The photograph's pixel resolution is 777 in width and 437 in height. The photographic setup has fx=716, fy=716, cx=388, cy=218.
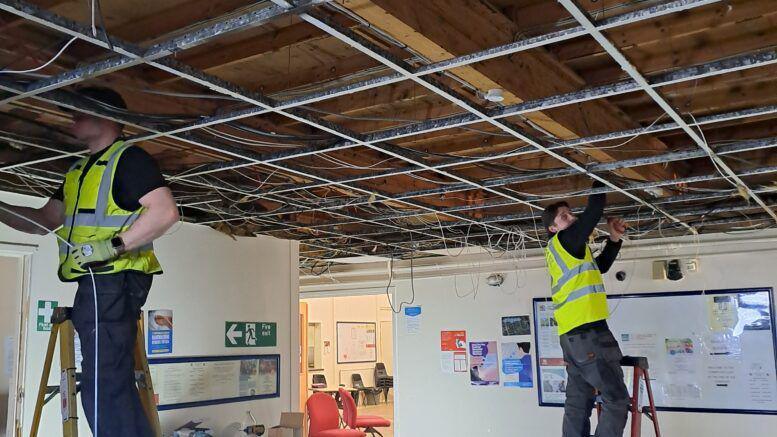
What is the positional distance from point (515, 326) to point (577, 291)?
3.05 metres

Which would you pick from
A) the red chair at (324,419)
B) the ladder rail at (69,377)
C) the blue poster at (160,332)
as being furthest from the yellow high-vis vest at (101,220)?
the red chair at (324,419)

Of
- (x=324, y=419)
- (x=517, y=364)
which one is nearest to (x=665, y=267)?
(x=517, y=364)

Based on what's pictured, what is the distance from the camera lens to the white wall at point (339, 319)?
13.5m

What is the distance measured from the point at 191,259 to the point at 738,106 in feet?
11.7

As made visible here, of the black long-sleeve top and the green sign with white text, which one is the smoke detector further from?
the green sign with white text

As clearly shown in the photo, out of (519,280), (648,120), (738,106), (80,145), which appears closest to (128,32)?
(80,145)

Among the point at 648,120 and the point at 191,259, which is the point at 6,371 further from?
the point at 648,120

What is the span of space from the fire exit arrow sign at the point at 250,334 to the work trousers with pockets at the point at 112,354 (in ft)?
9.68

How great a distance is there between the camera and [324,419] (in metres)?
6.95

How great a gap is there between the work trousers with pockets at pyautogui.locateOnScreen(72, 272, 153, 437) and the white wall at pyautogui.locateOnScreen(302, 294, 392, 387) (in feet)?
34.8

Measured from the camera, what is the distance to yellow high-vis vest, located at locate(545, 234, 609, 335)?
160 inches

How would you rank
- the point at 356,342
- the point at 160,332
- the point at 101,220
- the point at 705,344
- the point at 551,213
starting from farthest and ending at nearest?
the point at 356,342, the point at 705,344, the point at 160,332, the point at 551,213, the point at 101,220

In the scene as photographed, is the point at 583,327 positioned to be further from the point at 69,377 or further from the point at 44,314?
the point at 44,314

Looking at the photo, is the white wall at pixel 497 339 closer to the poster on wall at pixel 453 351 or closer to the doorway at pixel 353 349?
the poster on wall at pixel 453 351
